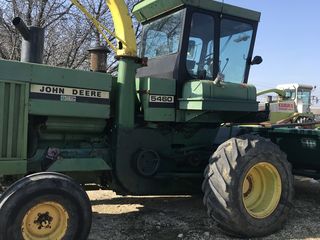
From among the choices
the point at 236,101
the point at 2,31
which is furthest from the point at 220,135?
the point at 2,31

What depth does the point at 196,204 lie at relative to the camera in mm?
7594

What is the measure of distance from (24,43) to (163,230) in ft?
9.75

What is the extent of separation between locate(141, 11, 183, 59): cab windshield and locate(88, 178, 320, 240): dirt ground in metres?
2.33

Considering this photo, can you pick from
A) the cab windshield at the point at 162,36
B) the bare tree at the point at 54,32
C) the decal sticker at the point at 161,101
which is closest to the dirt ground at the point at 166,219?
the decal sticker at the point at 161,101

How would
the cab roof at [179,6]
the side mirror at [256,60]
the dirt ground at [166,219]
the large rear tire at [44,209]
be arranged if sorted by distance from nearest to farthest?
the large rear tire at [44,209] < the dirt ground at [166,219] < the cab roof at [179,6] < the side mirror at [256,60]

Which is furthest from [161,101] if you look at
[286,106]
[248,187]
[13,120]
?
[286,106]

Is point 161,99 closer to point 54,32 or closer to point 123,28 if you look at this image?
point 123,28

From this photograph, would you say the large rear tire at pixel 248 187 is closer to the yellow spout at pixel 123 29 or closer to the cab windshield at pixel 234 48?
the cab windshield at pixel 234 48

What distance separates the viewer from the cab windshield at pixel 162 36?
659 centimetres

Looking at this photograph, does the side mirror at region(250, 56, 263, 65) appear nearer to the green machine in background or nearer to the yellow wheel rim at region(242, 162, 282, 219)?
the green machine in background

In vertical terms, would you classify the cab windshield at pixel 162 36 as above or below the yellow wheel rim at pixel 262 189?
above

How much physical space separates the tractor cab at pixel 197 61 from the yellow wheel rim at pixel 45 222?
186cm

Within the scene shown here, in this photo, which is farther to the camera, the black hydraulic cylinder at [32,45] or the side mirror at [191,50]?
the side mirror at [191,50]

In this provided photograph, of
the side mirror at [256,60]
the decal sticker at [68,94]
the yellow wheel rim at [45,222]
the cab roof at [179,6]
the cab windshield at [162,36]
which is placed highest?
the cab roof at [179,6]
